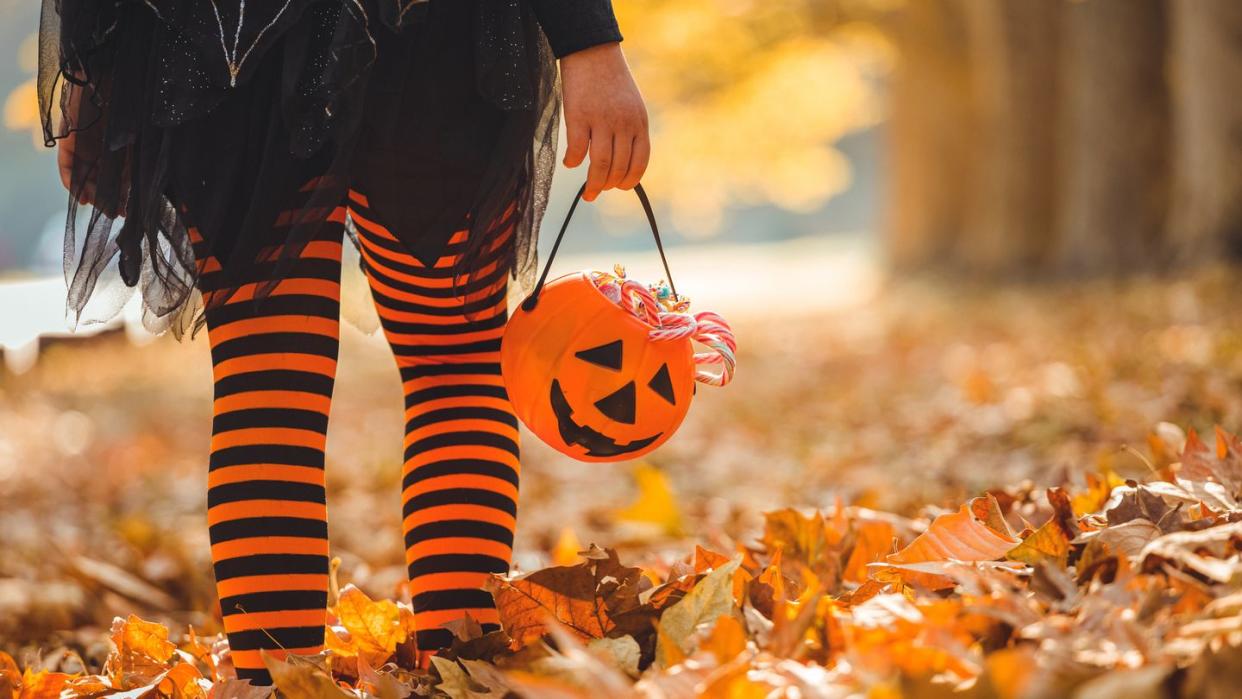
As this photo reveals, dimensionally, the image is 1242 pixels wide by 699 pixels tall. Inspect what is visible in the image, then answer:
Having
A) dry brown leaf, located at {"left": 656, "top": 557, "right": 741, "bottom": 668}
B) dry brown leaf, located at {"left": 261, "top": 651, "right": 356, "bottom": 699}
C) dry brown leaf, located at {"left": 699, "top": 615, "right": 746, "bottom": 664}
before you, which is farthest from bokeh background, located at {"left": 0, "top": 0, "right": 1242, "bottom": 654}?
dry brown leaf, located at {"left": 699, "top": 615, "right": 746, "bottom": 664}

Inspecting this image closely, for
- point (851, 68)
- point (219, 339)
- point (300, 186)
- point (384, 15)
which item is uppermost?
point (851, 68)

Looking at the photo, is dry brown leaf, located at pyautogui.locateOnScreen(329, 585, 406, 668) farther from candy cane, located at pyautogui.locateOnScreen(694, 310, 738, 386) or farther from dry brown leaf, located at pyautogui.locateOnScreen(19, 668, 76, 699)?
candy cane, located at pyautogui.locateOnScreen(694, 310, 738, 386)

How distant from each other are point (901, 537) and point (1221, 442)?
484 mm

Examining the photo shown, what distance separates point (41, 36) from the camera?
146 cm

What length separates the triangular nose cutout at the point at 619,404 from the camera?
1.37 metres

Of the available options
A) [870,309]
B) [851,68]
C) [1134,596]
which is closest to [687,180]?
[851,68]

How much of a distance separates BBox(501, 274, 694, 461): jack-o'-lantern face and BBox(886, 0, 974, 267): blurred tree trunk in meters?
11.1

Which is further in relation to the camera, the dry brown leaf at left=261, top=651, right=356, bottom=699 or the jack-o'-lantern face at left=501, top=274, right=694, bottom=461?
the jack-o'-lantern face at left=501, top=274, right=694, bottom=461

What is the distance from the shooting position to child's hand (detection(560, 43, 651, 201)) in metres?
1.30

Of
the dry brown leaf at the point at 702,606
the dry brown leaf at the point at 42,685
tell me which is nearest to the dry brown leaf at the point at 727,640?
the dry brown leaf at the point at 702,606

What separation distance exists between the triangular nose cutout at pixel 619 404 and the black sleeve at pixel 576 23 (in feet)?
1.39

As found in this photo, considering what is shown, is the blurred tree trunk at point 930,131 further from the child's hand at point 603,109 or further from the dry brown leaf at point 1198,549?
the dry brown leaf at point 1198,549

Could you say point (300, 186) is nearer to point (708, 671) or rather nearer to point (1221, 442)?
point (708, 671)

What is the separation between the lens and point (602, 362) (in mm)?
1366
